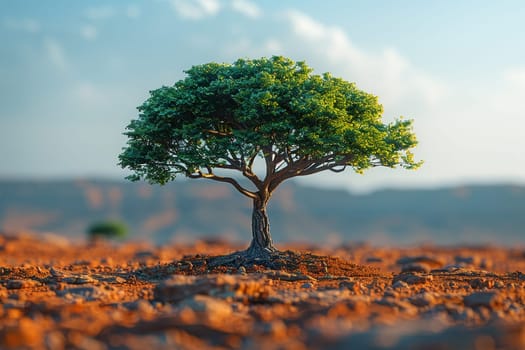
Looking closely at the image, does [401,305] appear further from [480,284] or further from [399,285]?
[480,284]

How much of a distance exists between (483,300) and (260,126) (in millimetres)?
8472

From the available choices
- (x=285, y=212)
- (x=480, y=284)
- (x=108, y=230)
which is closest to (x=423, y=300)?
(x=480, y=284)

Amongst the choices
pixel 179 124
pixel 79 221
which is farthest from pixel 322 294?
pixel 79 221

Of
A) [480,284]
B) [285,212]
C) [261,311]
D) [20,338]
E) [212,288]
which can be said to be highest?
[285,212]

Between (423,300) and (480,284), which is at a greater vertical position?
(423,300)

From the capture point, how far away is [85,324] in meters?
8.99

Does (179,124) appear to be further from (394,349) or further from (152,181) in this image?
(394,349)

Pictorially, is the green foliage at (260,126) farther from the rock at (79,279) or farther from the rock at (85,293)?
the rock at (85,293)

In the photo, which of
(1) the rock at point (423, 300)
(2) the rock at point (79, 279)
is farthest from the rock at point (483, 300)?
(2) the rock at point (79, 279)

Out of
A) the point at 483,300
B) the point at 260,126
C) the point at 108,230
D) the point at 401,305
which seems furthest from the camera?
the point at 108,230

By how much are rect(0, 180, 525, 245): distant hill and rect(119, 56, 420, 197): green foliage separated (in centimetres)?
10910

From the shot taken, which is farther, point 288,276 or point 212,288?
point 288,276

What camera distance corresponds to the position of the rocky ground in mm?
7324

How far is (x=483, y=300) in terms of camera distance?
1152 cm
